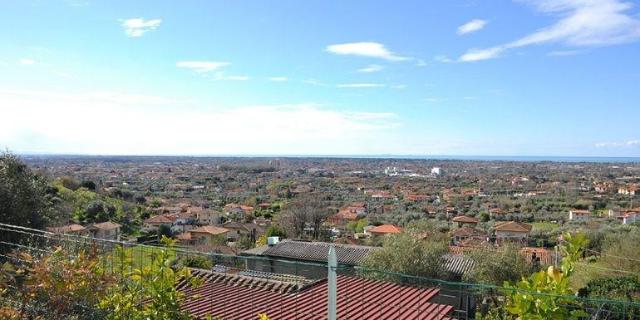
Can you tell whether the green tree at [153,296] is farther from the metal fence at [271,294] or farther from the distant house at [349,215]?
the distant house at [349,215]

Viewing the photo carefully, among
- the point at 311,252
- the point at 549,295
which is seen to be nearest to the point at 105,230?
the point at 311,252

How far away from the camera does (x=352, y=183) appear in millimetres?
94875

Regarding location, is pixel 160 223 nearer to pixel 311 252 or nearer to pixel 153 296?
pixel 311 252

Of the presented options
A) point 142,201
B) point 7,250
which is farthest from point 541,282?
point 142,201

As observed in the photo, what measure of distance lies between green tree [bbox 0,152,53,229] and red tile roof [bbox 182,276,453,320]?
3898 mm

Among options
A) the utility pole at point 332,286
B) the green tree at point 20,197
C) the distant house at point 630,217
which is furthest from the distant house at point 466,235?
the utility pole at point 332,286

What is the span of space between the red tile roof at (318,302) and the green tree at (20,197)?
3898mm

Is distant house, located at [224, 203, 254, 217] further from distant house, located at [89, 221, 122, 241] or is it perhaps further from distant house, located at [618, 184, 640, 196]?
distant house, located at [618, 184, 640, 196]

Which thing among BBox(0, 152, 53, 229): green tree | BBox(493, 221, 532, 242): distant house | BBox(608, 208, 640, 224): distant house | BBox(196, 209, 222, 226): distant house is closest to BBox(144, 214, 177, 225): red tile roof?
BBox(196, 209, 222, 226): distant house

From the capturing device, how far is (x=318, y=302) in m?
6.62

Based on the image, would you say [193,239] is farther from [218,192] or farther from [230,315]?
[218,192]

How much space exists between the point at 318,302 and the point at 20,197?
6246 millimetres

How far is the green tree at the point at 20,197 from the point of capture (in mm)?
8586

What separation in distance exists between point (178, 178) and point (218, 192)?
25.1m
